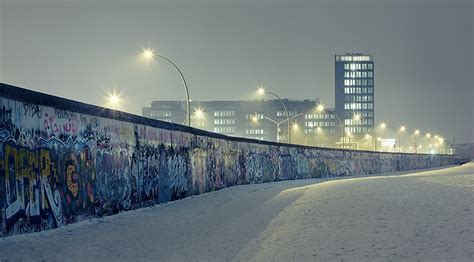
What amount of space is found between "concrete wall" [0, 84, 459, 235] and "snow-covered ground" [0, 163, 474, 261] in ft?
1.65

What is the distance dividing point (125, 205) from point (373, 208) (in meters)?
6.83

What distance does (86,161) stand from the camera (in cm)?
1376

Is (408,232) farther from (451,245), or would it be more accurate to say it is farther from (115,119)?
(115,119)

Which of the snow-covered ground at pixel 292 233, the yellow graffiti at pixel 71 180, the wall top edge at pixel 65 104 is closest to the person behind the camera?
the snow-covered ground at pixel 292 233

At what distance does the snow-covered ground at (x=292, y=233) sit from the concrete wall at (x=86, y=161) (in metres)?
0.50

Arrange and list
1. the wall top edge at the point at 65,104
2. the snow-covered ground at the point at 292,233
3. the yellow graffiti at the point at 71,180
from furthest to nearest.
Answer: the yellow graffiti at the point at 71,180, the wall top edge at the point at 65,104, the snow-covered ground at the point at 292,233

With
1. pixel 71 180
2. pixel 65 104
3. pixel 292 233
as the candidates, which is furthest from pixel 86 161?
pixel 292 233

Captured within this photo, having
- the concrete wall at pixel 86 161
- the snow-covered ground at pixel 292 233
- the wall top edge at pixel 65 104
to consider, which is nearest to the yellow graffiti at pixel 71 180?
the concrete wall at pixel 86 161

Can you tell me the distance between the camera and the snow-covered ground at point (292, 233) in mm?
9297

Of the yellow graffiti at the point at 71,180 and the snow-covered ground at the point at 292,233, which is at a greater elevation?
the yellow graffiti at the point at 71,180

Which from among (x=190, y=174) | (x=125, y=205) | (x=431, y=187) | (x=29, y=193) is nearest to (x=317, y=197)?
(x=431, y=187)

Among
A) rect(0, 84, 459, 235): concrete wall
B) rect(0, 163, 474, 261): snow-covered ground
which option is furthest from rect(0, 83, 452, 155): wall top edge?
rect(0, 163, 474, 261): snow-covered ground

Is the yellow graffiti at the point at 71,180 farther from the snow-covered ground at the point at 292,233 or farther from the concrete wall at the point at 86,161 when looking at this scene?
the snow-covered ground at the point at 292,233

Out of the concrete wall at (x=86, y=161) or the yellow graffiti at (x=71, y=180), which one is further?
the yellow graffiti at (x=71, y=180)
